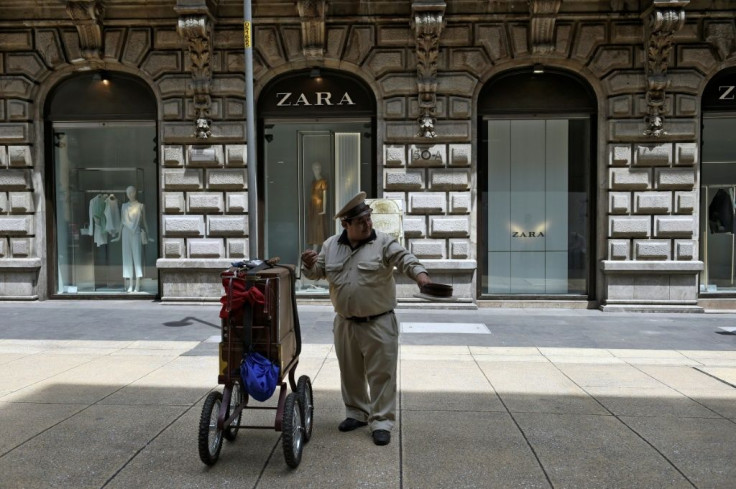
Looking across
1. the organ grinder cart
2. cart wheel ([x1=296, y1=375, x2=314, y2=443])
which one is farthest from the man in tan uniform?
the organ grinder cart

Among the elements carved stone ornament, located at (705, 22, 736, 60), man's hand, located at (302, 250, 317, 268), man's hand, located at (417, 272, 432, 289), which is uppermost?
carved stone ornament, located at (705, 22, 736, 60)

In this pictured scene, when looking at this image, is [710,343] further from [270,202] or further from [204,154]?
[204,154]

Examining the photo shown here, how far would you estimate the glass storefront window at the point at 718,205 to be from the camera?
12.7 metres

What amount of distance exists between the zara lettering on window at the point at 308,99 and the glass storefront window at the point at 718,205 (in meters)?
7.70

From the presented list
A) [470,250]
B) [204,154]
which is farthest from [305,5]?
[470,250]

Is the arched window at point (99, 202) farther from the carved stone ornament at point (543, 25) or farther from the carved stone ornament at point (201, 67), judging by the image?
the carved stone ornament at point (543, 25)

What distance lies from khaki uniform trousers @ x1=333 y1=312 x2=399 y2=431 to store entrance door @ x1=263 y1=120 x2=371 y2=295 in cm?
806

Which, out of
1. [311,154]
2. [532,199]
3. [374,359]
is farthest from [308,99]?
→ [374,359]

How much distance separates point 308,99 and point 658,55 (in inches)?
281

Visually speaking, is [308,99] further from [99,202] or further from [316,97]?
[99,202]

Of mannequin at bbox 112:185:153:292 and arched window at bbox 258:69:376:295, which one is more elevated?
arched window at bbox 258:69:376:295

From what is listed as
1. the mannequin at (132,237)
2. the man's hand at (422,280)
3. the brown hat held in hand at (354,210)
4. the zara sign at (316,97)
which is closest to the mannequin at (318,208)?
the zara sign at (316,97)

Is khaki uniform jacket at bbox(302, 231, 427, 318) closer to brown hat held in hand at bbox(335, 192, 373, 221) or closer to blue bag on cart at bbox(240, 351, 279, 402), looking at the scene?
brown hat held in hand at bbox(335, 192, 373, 221)

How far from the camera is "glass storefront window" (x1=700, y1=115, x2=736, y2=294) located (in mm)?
12711
